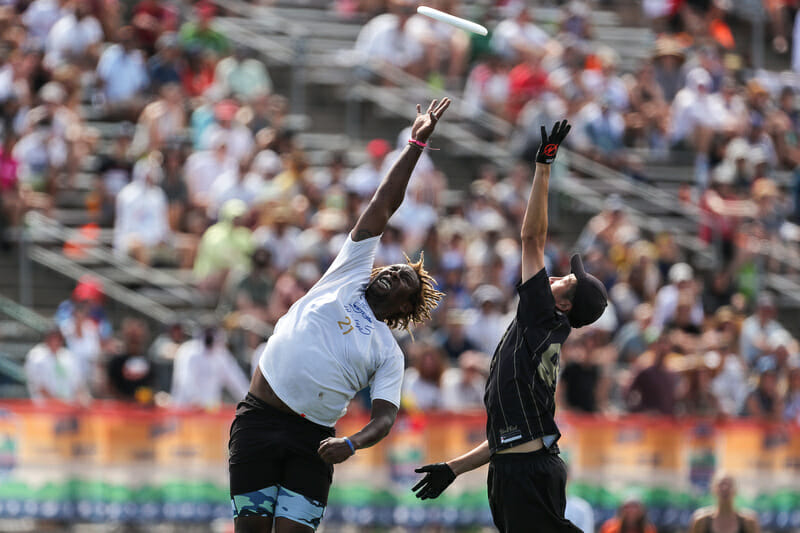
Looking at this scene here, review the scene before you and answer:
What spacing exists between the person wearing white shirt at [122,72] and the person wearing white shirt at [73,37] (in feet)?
1.68

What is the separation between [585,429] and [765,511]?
2.12m

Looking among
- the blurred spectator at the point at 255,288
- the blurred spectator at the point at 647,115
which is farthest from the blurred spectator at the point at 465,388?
the blurred spectator at the point at 647,115

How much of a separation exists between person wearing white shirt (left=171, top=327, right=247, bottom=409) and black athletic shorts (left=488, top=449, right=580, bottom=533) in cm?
684

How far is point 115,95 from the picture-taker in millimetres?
17734

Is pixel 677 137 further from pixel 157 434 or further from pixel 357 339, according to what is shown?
pixel 357 339

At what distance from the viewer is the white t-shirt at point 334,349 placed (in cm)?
771

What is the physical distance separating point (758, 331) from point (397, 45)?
6124mm

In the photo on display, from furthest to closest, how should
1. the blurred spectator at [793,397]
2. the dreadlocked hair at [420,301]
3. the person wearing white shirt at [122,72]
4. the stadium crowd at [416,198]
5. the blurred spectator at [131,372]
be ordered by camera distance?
the person wearing white shirt at [122,72]
the blurred spectator at [793,397]
the stadium crowd at [416,198]
the blurred spectator at [131,372]
the dreadlocked hair at [420,301]

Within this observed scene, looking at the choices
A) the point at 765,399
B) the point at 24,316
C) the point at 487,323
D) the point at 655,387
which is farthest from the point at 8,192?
the point at 765,399

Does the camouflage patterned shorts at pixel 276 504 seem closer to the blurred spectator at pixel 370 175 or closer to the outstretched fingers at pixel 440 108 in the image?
the outstretched fingers at pixel 440 108

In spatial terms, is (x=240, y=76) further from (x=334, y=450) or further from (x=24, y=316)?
(x=334, y=450)

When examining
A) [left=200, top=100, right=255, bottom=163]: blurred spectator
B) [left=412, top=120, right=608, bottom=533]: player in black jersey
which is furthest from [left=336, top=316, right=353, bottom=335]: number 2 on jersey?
[left=200, top=100, right=255, bottom=163]: blurred spectator

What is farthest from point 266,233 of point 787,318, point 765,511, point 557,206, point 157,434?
point 787,318

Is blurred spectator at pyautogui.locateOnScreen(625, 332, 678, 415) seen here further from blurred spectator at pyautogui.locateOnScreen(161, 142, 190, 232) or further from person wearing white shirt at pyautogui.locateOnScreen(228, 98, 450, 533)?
person wearing white shirt at pyautogui.locateOnScreen(228, 98, 450, 533)
